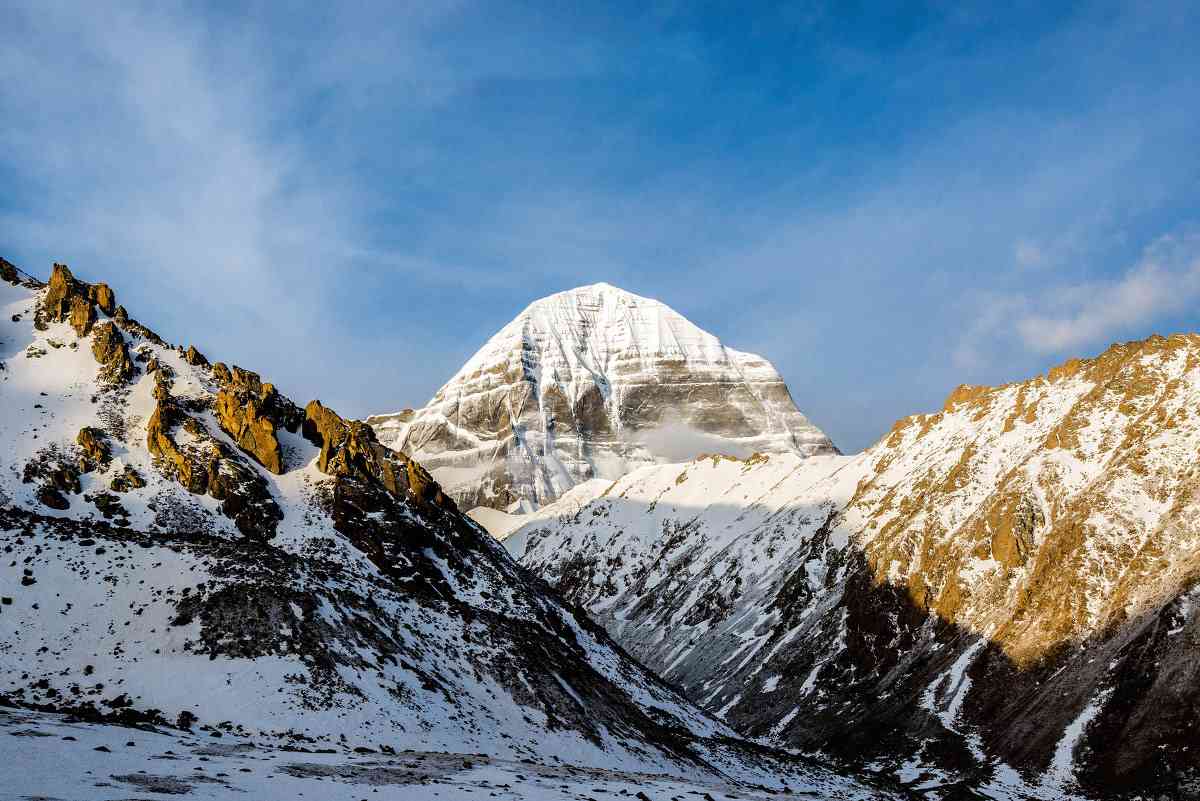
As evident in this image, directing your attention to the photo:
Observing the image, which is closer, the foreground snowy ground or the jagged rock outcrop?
the foreground snowy ground

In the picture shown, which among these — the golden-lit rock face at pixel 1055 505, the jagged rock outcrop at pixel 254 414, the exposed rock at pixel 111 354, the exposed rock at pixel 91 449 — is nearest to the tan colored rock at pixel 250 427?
the jagged rock outcrop at pixel 254 414

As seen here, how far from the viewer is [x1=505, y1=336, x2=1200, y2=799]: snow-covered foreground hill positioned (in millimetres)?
82875

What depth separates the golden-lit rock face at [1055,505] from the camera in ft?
326

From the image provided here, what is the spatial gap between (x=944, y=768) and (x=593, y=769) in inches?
1965

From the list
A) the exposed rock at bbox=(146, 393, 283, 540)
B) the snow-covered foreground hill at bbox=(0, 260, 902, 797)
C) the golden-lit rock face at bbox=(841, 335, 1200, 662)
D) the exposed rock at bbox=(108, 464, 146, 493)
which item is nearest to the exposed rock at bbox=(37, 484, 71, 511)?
the snow-covered foreground hill at bbox=(0, 260, 902, 797)

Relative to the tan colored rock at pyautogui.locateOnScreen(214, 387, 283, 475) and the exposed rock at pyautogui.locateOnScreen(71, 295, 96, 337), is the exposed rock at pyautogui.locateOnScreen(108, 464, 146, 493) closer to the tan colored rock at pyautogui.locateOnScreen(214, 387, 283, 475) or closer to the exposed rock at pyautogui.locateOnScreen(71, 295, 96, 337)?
the tan colored rock at pyautogui.locateOnScreen(214, 387, 283, 475)

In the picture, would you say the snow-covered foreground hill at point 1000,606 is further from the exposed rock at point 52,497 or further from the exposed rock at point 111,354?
the exposed rock at point 111,354

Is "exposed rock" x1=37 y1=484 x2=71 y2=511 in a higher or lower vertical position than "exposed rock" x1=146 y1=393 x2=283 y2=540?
lower

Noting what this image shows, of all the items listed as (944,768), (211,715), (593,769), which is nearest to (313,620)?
(211,715)

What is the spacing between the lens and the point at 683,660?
16212cm

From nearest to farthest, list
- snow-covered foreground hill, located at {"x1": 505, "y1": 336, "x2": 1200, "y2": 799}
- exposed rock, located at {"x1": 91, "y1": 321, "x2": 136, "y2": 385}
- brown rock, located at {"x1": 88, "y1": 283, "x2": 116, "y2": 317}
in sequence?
1. exposed rock, located at {"x1": 91, "y1": 321, "x2": 136, "y2": 385}
2. snow-covered foreground hill, located at {"x1": 505, "y1": 336, "x2": 1200, "y2": 799}
3. brown rock, located at {"x1": 88, "y1": 283, "x2": 116, "y2": 317}

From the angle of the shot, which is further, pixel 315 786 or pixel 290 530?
pixel 290 530

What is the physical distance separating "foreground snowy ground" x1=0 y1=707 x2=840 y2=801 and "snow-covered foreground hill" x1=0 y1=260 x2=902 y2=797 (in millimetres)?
1845

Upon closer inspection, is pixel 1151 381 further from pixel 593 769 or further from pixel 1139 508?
pixel 593 769
